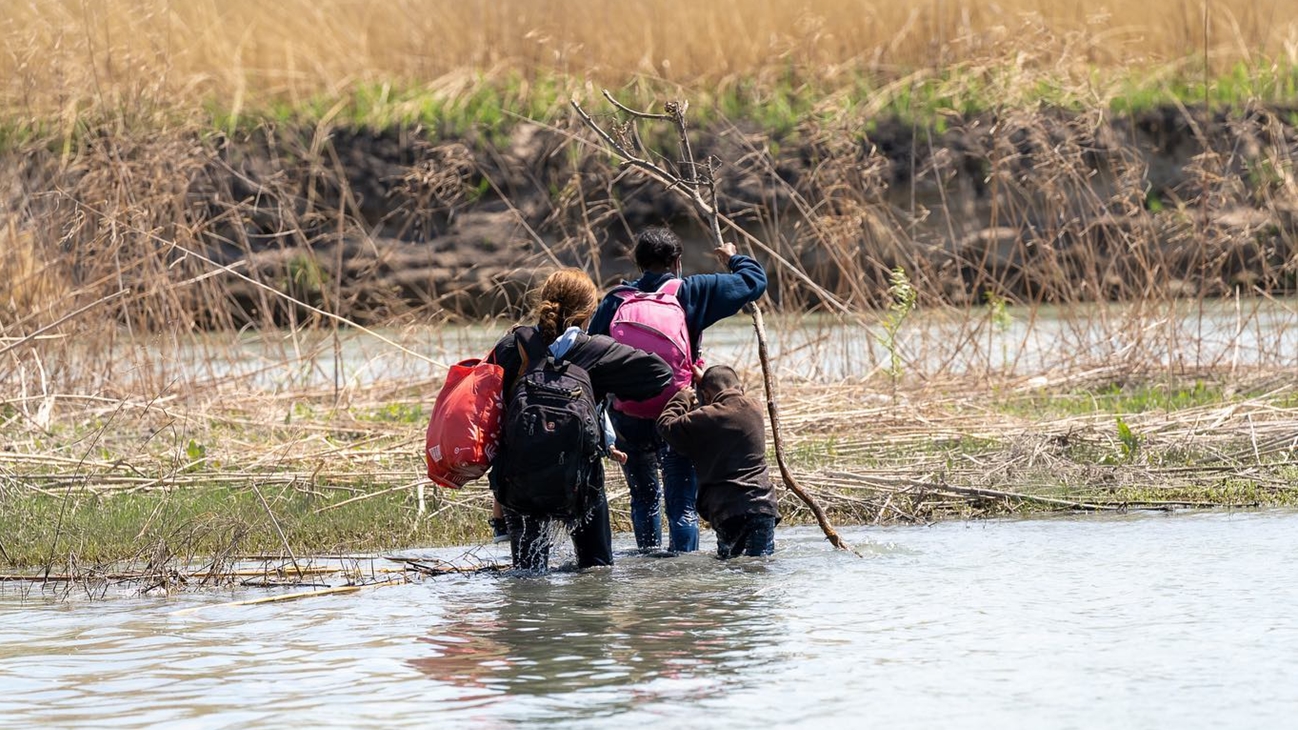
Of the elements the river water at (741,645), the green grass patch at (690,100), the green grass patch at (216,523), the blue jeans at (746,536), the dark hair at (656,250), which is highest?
the green grass patch at (690,100)

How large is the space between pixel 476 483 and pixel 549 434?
2.52 meters

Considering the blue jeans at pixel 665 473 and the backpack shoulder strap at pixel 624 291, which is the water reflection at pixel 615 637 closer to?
the blue jeans at pixel 665 473

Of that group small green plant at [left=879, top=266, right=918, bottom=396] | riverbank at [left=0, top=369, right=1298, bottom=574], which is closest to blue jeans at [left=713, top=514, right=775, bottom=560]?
riverbank at [left=0, top=369, right=1298, bottom=574]

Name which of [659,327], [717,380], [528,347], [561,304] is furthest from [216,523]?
[717,380]

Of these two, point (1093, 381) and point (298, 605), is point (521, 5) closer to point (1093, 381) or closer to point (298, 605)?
point (1093, 381)

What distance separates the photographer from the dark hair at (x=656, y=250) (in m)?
7.74

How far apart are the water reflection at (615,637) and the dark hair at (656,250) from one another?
128 cm

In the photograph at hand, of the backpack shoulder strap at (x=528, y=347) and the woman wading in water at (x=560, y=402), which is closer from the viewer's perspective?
the woman wading in water at (x=560, y=402)

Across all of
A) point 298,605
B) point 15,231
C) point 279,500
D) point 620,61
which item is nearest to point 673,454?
point 298,605

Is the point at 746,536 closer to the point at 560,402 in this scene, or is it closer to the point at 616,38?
the point at 560,402

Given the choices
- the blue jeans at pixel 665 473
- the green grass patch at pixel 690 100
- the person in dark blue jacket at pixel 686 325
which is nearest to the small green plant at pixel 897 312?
the person in dark blue jacket at pixel 686 325

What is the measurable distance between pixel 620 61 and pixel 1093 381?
964 cm

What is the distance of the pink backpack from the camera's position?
7.56 m

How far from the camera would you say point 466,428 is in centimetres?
714
